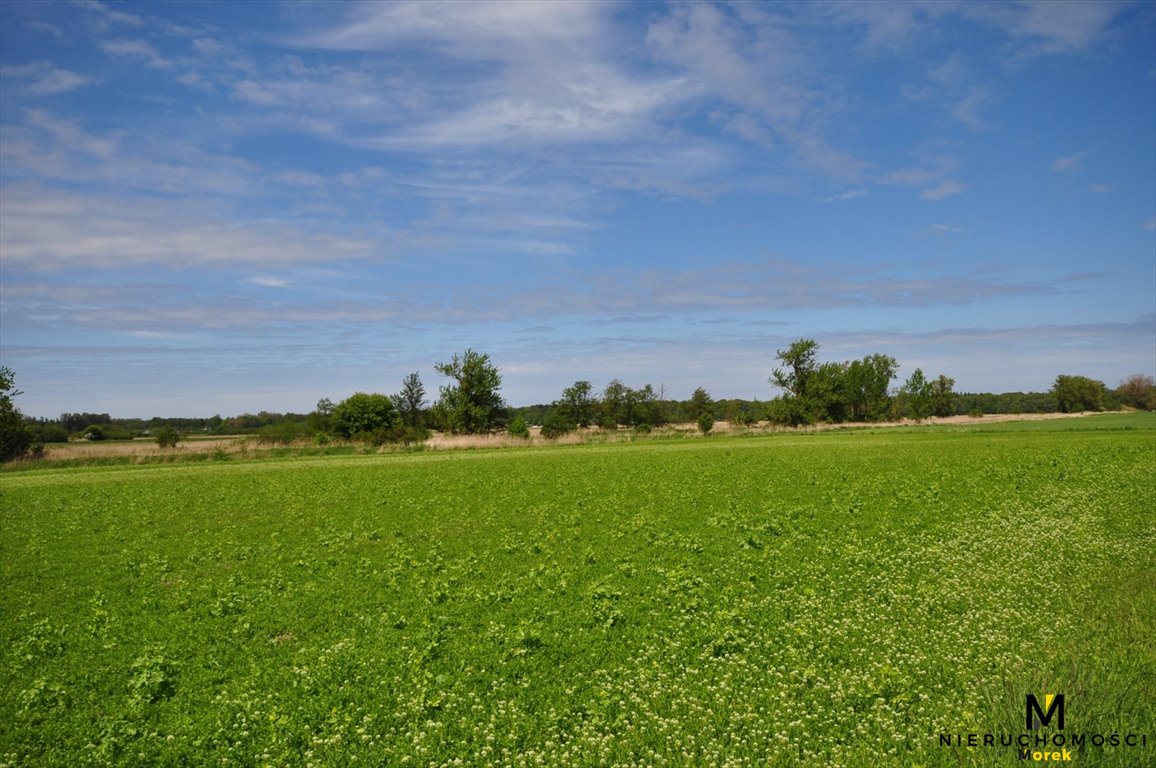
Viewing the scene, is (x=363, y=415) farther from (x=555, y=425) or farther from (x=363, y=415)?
(x=555, y=425)

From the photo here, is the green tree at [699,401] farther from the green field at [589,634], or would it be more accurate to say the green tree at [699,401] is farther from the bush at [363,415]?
the green field at [589,634]

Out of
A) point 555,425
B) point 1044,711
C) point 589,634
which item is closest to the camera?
point 1044,711

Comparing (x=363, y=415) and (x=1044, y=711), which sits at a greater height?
(x=363, y=415)

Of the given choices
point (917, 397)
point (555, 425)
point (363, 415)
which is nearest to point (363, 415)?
point (363, 415)

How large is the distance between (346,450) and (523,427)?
21.0m

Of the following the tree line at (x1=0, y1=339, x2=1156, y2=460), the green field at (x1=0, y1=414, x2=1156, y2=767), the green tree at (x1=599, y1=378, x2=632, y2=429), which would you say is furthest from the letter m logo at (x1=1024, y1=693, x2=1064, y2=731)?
the green tree at (x1=599, y1=378, x2=632, y2=429)

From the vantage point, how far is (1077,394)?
151500 millimetres

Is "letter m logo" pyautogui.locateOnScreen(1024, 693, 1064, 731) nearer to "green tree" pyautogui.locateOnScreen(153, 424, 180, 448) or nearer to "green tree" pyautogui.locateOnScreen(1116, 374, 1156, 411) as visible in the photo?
"green tree" pyautogui.locateOnScreen(153, 424, 180, 448)

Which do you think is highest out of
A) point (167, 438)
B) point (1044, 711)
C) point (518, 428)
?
point (167, 438)

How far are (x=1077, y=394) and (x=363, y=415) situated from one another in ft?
515

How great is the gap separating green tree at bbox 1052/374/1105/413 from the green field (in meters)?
156

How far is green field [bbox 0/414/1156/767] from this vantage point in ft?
27.1

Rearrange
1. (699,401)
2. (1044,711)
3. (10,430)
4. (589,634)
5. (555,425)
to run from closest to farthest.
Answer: (1044,711), (589,634), (10,430), (555,425), (699,401)

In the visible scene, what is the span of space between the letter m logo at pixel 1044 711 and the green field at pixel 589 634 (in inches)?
6.2
